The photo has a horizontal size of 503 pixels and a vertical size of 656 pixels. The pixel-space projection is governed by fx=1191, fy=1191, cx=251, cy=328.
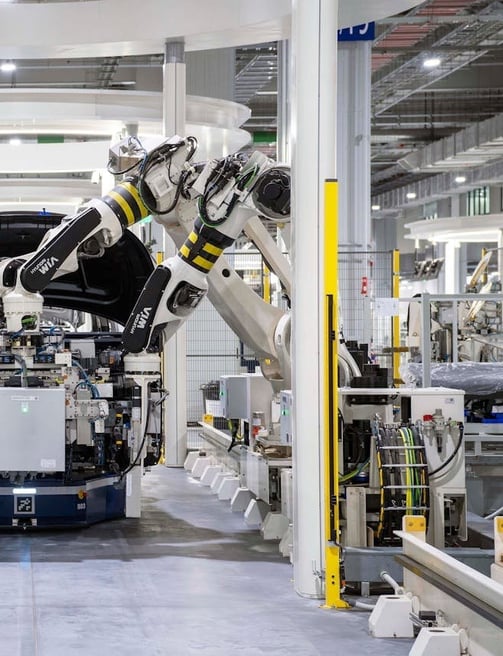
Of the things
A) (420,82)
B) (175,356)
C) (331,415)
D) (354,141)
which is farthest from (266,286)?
(420,82)

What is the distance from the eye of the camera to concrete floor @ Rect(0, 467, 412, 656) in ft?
18.4

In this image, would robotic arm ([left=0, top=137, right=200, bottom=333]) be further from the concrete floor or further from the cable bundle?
the cable bundle

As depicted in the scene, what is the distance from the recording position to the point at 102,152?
17688mm

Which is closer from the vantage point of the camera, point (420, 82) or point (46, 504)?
point (46, 504)

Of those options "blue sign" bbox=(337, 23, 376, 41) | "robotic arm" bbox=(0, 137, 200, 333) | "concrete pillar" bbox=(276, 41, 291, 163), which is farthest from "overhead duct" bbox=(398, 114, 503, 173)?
"robotic arm" bbox=(0, 137, 200, 333)

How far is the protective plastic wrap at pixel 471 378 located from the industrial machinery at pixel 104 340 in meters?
2.40

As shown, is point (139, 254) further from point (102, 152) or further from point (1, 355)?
point (102, 152)

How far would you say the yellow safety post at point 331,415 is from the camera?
641 cm

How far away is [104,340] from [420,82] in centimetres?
1494

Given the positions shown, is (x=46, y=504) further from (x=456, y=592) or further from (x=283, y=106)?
(x=283, y=106)

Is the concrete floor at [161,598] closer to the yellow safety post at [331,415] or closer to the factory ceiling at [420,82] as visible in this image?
the yellow safety post at [331,415]

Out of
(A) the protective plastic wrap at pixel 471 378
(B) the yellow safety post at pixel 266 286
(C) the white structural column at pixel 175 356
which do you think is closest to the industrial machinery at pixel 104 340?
(A) the protective plastic wrap at pixel 471 378

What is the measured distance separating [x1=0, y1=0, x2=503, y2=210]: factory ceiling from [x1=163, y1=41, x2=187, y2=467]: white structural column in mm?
5206

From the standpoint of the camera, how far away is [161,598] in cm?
665
